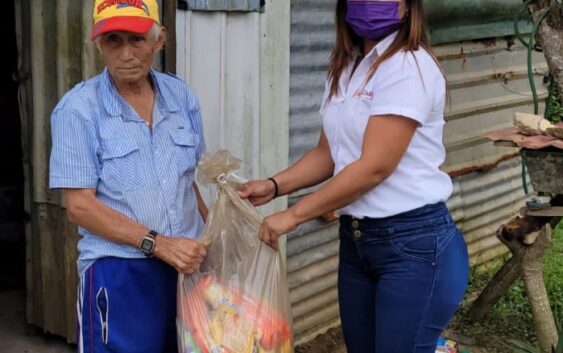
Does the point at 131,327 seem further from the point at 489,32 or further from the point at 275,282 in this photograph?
the point at 489,32

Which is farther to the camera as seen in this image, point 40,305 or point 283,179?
point 40,305

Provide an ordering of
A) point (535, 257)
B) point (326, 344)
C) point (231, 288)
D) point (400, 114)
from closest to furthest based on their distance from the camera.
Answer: point (400, 114), point (231, 288), point (535, 257), point (326, 344)

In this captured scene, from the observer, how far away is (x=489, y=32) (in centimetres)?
593

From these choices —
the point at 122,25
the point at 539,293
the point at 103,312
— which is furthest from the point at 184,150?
the point at 539,293

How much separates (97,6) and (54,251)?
6.03 ft

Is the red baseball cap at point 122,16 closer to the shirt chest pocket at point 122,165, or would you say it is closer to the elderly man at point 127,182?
the elderly man at point 127,182

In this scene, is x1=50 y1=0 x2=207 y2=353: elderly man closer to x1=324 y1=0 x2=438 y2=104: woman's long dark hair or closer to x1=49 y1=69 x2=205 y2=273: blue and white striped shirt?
x1=49 y1=69 x2=205 y2=273: blue and white striped shirt

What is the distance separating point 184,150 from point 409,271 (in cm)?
80

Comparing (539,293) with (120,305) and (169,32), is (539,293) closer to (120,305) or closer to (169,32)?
(169,32)

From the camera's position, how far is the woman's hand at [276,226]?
2.66 metres

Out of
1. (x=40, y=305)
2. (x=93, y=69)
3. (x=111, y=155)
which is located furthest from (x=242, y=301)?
(x=40, y=305)

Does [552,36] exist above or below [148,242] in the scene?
above

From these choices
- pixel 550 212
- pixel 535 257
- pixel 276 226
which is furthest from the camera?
pixel 535 257

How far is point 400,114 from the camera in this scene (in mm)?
2471
